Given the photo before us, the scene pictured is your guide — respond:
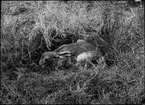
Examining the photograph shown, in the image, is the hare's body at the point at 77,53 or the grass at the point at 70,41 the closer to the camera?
the grass at the point at 70,41

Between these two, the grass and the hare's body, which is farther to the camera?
the hare's body

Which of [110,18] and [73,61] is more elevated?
[110,18]

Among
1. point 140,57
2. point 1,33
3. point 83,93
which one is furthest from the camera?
point 1,33

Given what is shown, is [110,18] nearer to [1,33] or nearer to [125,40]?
[125,40]

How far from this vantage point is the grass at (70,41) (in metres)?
2.96

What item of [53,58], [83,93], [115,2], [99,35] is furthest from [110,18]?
[83,93]

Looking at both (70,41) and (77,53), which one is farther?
(70,41)

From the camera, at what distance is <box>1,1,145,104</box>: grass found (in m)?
2.96

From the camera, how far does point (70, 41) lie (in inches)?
155

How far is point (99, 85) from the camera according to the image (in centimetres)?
303

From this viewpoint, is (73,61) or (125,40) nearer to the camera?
(73,61)

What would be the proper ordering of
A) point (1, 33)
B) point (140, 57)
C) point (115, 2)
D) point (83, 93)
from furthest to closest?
point (115, 2) → point (1, 33) → point (140, 57) → point (83, 93)

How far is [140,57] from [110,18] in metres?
0.73

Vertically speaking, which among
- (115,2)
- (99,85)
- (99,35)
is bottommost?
(99,85)
